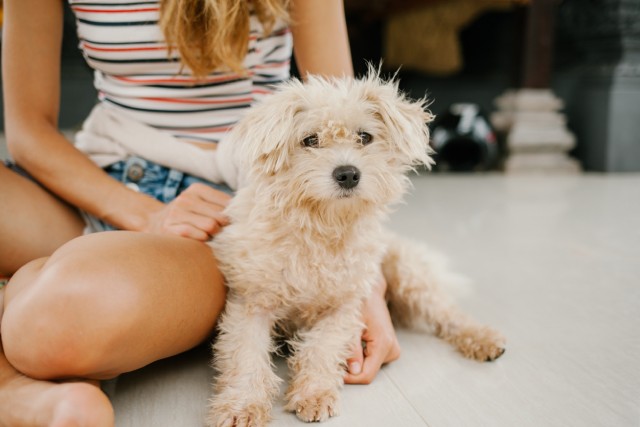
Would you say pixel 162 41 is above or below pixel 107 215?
above

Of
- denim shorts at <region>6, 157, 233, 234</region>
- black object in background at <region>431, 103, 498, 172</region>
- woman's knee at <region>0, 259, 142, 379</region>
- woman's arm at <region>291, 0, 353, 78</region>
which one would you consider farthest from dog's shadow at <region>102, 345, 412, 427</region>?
black object in background at <region>431, 103, 498, 172</region>

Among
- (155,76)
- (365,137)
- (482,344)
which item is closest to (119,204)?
(155,76)

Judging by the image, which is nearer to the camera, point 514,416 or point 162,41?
point 514,416

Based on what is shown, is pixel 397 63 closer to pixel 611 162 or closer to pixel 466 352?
pixel 611 162

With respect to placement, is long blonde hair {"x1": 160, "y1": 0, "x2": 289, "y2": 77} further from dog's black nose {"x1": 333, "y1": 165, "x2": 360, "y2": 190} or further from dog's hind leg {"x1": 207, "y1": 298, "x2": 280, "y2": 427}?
dog's hind leg {"x1": 207, "y1": 298, "x2": 280, "y2": 427}

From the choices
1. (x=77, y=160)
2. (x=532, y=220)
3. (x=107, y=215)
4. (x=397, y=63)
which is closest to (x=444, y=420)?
(x=107, y=215)

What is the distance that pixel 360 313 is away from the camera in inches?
48.0

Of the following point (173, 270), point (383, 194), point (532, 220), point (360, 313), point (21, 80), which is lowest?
point (532, 220)

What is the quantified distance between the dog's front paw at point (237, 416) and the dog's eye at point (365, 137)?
53cm

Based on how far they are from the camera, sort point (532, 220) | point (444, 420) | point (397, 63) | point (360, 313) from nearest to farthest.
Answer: point (444, 420) < point (360, 313) < point (532, 220) < point (397, 63)

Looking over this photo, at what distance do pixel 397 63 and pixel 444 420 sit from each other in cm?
527

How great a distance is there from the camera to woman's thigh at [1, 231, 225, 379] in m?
0.89

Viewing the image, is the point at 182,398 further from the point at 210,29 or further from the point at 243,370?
the point at 210,29

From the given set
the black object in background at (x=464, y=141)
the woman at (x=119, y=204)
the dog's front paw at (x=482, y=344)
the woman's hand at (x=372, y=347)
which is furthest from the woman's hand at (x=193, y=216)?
the black object in background at (x=464, y=141)
